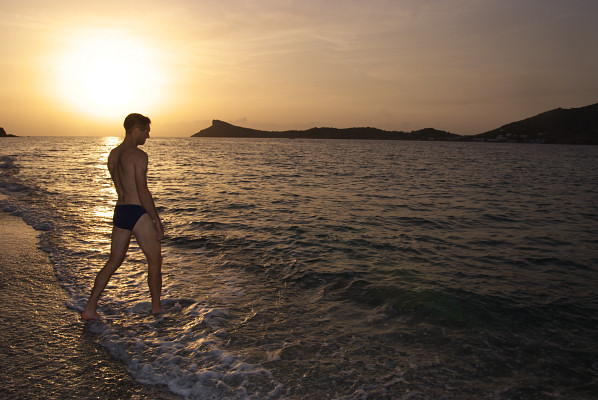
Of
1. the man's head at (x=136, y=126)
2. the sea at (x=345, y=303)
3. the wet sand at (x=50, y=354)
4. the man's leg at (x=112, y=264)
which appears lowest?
the sea at (x=345, y=303)

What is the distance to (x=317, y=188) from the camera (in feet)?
74.2

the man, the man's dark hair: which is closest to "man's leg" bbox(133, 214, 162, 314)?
the man

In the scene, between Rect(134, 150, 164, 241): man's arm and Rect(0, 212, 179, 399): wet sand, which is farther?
Rect(134, 150, 164, 241): man's arm

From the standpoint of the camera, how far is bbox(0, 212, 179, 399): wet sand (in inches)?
146

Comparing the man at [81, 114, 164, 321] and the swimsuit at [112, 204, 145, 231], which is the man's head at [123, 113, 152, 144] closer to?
the man at [81, 114, 164, 321]

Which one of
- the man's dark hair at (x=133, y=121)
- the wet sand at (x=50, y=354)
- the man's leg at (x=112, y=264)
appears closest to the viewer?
the wet sand at (x=50, y=354)

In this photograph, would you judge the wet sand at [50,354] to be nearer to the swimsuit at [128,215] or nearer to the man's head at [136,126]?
the swimsuit at [128,215]

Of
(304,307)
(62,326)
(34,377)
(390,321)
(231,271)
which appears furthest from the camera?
(231,271)

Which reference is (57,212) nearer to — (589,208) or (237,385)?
(237,385)

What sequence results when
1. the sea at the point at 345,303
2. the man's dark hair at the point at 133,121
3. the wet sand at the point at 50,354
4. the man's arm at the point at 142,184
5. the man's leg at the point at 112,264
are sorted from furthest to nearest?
the man's leg at the point at 112,264, the man's dark hair at the point at 133,121, the man's arm at the point at 142,184, the sea at the point at 345,303, the wet sand at the point at 50,354

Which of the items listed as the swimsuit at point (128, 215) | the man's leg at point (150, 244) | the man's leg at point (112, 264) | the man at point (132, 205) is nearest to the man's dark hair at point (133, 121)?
the man at point (132, 205)

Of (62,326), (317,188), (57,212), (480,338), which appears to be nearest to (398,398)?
(480,338)

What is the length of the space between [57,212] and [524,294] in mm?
14721

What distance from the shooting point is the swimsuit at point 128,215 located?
5.14 metres
